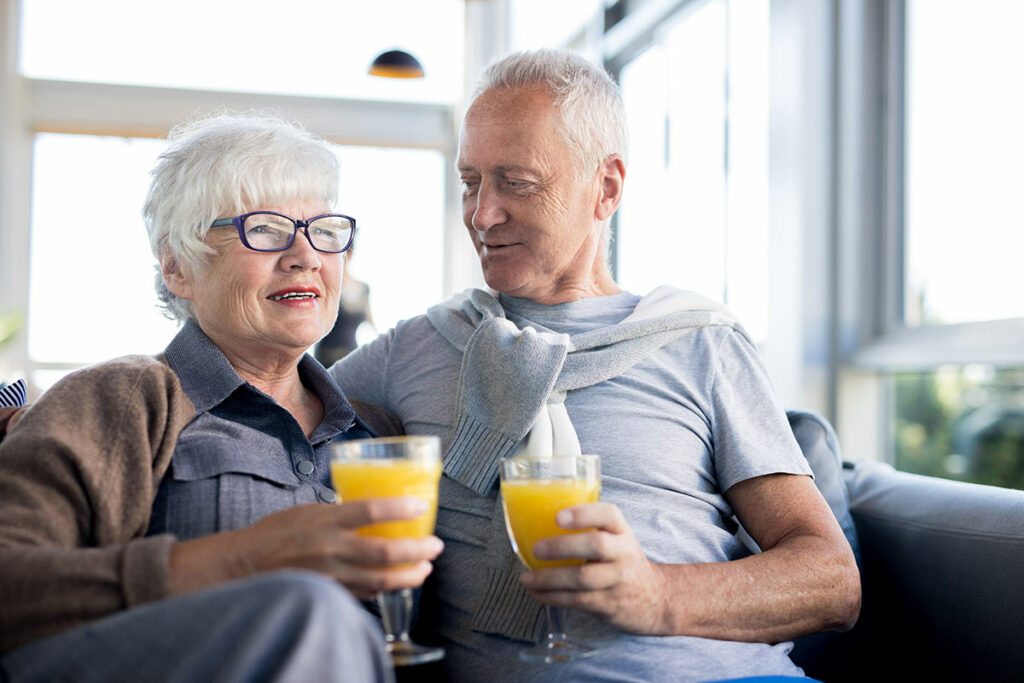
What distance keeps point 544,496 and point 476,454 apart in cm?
47

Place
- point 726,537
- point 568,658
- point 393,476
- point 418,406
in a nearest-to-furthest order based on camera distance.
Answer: point 393,476
point 568,658
point 726,537
point 418,406

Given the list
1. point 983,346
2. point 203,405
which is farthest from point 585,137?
point 983,346

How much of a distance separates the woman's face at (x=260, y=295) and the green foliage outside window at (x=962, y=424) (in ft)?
6.71

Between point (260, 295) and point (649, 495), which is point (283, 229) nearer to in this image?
point (260, 295)

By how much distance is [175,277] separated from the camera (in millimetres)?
1752

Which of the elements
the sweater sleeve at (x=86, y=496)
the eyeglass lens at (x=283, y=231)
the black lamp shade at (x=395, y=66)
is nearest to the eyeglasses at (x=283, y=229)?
the eyeglass lens at (x=283, y=231)

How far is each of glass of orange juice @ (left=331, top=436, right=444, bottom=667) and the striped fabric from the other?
85 cm

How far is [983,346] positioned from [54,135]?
672 cm

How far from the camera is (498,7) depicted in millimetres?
7504

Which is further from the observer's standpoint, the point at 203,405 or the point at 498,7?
the point at 498,7

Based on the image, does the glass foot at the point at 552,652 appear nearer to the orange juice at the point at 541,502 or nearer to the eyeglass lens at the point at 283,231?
the orange juice at the point at 541,502

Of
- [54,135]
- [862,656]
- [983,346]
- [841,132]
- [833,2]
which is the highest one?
[54,135]

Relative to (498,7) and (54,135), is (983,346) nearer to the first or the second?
(498,7)

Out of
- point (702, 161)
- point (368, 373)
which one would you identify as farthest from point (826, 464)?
point (702, 161)
